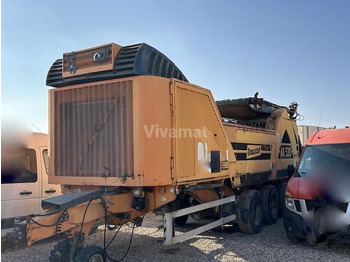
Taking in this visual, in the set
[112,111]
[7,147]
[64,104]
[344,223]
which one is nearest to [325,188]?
[344,223]

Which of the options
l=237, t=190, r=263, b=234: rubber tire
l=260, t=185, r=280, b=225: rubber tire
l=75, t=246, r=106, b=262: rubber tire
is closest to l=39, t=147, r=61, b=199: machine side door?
l=75, t=246, r=106, b=262: rubber tire

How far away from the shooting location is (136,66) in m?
5.48

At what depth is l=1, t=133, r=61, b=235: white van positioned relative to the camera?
269 inches

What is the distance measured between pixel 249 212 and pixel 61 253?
178 inches

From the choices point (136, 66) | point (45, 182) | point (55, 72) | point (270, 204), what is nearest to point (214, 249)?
point (270, 204)

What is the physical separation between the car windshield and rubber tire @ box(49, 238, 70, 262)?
481 centimetres

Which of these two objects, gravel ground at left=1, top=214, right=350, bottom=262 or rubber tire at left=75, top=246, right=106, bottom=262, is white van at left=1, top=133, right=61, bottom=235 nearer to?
gravel ground at left=1, top=214, right=350, bottom=262

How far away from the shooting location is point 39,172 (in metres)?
7.42

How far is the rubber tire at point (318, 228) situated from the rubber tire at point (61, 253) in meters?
4.44

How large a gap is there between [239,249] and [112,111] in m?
3.62

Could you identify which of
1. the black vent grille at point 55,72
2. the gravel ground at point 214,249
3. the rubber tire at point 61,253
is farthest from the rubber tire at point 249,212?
the black vent grille at point 55,72

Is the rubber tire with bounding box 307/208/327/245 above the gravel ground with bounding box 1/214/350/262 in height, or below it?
above

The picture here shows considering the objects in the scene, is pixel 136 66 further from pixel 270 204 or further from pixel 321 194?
pixel 270 204

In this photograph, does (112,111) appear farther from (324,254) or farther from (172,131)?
(324,254)
